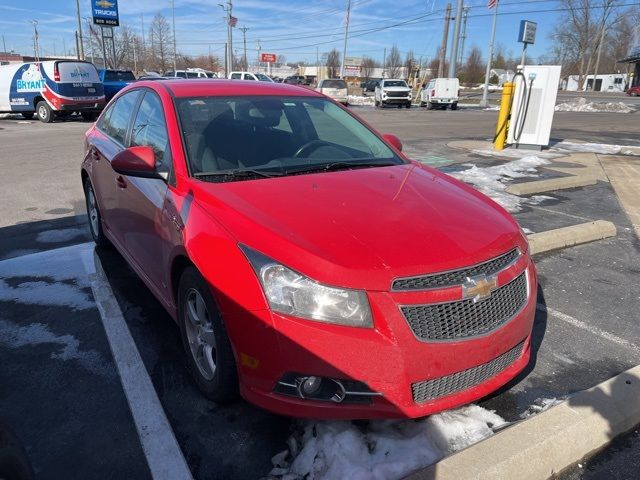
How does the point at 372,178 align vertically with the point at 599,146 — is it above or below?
above

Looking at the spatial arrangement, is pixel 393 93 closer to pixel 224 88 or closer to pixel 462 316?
pixel 224 88

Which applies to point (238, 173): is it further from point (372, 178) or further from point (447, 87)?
point (447, 87)

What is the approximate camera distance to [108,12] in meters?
37.2

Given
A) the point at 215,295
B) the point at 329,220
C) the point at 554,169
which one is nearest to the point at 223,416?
the point at 215,295

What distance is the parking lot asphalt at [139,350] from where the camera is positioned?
2.45 meters

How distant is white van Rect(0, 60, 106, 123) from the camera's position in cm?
1773

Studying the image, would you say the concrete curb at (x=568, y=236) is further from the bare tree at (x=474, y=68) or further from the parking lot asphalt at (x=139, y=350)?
the bare tree at (x=474, y=68)

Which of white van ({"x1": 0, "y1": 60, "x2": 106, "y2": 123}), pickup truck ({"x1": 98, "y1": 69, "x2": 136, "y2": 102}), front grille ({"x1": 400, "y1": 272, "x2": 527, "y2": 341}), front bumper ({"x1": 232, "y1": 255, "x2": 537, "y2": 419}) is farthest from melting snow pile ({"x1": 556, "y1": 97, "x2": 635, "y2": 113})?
front bumper ({"x1": 232, "y1": 255, "x2": 537, "y2": 419})

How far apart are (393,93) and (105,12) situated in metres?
22.0

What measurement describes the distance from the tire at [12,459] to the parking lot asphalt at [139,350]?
874 mm

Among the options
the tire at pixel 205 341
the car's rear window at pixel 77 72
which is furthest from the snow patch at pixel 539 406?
the car's rear window at pixel 77 72

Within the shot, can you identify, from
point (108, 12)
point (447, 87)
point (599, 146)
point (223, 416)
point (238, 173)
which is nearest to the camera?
point (223, 416)

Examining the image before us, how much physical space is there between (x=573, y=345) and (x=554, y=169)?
25.8 feet

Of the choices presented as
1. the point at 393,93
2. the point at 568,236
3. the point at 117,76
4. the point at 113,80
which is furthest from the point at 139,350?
the point at 393,93
